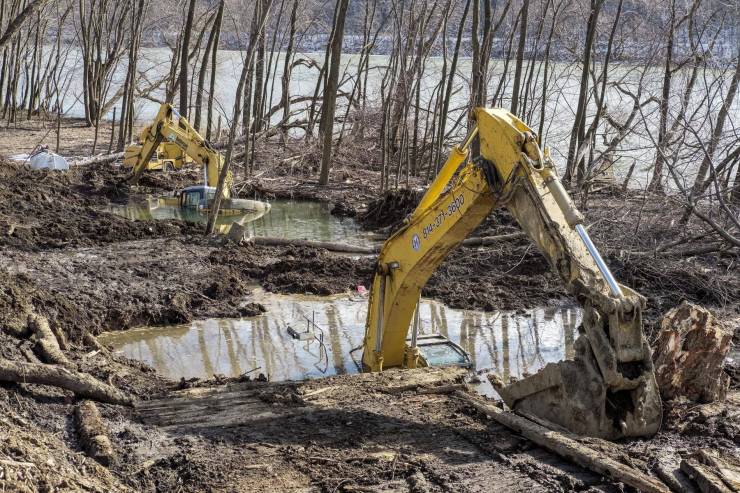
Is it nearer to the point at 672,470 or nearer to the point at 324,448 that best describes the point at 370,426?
the point at 324,448

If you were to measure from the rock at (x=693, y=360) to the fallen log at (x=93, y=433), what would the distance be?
4598 millimetres

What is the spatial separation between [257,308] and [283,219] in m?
7.68

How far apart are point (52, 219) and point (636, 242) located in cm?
1060

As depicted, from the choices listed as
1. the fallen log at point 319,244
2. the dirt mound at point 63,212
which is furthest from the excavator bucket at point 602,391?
the dirt mound at point 63,212

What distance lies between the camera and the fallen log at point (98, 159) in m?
22.9

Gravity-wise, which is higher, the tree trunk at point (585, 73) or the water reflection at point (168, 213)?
the tree trunk at point (585, 73)

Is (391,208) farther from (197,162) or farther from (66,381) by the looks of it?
(66,381)

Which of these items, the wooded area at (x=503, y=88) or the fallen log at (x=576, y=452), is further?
the wooded area at (x=503, y=88)

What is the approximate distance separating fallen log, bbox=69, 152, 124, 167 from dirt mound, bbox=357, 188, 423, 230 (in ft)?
26.2

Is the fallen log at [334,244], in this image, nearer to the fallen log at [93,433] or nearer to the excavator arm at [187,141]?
the excavator arm at [187,141]

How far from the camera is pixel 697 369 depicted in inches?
316

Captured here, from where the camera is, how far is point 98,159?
23.5 metres

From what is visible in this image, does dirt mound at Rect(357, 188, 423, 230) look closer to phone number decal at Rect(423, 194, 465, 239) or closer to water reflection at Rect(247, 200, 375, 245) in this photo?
water reflection at Rect(247, 200, 375, 245)

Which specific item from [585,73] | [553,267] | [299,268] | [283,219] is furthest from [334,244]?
[553,267]
